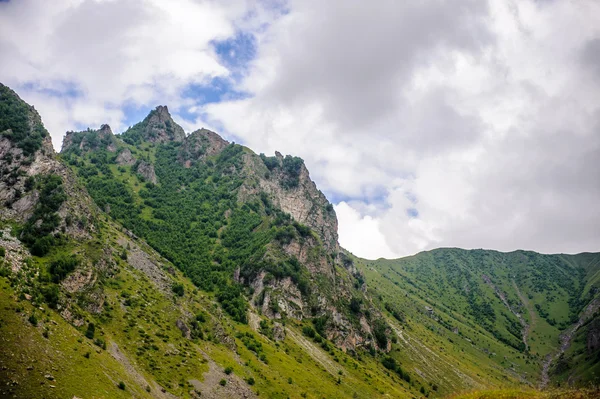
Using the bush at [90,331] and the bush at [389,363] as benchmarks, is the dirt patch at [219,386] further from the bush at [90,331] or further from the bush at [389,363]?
the bush at [389,363]

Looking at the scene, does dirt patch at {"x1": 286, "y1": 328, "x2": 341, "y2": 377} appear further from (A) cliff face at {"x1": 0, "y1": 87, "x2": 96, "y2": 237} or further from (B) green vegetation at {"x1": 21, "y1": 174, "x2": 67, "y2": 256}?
(B) green vegetation at {"x1": 21, "y1": 174, "x2": 67, "y2": 256}

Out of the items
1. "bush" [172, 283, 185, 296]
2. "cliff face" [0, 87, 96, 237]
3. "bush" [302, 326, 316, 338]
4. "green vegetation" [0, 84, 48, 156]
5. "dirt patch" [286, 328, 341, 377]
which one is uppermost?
"green vegetation" [0, 84, 48, 156]

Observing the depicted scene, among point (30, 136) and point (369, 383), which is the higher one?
point (30, 136)

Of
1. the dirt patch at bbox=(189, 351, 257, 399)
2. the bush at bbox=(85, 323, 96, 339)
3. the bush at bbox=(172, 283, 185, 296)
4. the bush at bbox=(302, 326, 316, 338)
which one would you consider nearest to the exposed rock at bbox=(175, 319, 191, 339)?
the dirt patch at bbox=(189, 351, 257, 399)

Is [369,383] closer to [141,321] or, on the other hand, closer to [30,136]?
[141,321]

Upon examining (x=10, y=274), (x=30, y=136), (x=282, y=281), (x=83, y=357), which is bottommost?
(x=83, y=357)

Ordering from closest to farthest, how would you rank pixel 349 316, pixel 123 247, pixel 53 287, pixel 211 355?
pixel 53 287, pixel 211 355, pixel 123 247, pixel 349 316

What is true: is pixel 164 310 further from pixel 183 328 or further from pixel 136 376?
pixel 136 376

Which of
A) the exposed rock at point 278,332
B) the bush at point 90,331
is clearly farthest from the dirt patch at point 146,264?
the exposed rock at point 278,332

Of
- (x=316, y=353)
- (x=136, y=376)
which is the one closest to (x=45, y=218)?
(x=136, y=376)

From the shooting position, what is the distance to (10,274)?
63.1m

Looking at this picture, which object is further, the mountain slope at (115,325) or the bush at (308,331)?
the bush at (308,331)

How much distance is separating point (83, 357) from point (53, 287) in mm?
21234

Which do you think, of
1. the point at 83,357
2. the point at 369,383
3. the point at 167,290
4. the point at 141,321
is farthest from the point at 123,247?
the point at 369,383
